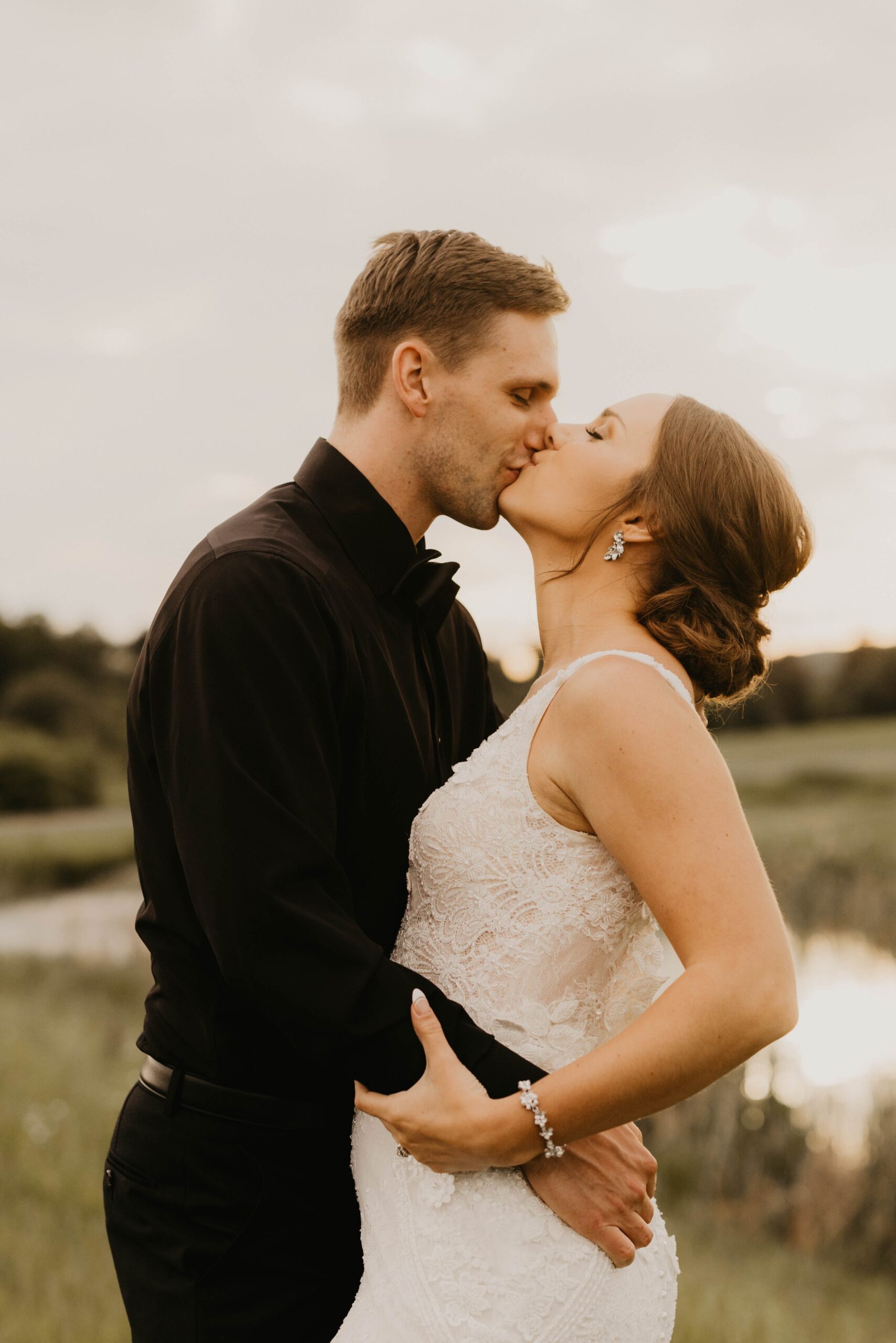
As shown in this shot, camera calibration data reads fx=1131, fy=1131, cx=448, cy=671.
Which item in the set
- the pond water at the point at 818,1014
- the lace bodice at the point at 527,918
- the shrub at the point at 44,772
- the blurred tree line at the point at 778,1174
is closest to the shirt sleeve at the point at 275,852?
the lace bodice at the point at 527,918

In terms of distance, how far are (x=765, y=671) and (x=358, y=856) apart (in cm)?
95

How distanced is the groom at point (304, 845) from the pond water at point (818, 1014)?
76.7 inches

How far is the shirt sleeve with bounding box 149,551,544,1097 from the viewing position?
1841mm

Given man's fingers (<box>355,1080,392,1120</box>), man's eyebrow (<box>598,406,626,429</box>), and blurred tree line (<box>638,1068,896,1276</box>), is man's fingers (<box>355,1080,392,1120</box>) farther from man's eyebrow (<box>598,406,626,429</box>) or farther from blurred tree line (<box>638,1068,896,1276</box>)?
blurred tree line (<box>638,1068,896,1276</box>)

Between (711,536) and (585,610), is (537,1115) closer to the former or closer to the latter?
(585,610)

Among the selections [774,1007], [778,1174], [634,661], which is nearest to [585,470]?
[634,661]

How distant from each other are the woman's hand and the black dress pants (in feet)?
1.08

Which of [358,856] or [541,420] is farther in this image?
[541,420]

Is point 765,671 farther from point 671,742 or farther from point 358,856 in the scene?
point 358,856

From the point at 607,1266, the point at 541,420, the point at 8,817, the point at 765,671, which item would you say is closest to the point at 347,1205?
the point at 607,1266

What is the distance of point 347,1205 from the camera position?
216 centimetres

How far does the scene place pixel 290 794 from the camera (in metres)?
1.89

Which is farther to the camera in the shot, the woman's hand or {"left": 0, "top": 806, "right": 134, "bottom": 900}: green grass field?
{"left": 0, "top": 806, "right": 134, "bottom": 900}: green grass field

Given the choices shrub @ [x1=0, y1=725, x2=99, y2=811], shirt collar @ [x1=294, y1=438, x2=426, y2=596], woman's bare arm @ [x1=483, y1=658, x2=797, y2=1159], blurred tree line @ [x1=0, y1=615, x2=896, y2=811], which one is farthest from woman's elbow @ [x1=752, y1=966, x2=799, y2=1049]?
shrub @ [x1=0, y1=725, x2=99, y2=811]
